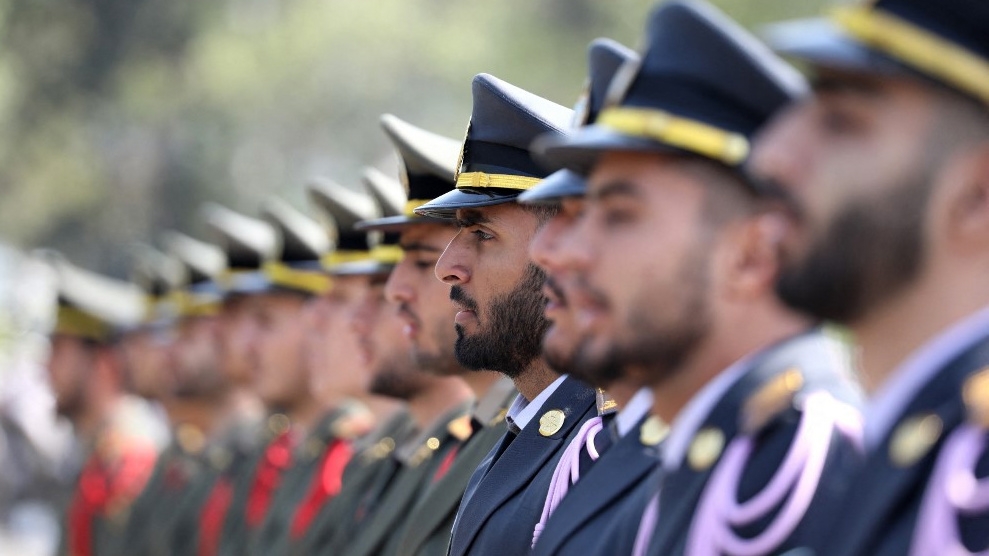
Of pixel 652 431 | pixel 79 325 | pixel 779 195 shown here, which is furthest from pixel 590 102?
pixel 79 325

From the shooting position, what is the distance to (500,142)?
4.17 meters

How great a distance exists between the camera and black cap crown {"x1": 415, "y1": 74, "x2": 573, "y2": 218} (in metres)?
4.14

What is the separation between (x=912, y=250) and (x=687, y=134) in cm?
55

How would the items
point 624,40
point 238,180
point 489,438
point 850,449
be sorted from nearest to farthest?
point 850,449
point 489,438
point 624,40
point 238,180

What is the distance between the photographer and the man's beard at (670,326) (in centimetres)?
250

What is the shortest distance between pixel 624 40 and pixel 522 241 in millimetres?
14572

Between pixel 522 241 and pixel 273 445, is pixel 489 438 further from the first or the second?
pixel 273 445

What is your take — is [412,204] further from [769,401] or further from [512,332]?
[769,401]

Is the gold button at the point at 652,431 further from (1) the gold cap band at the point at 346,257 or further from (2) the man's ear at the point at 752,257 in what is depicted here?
(1) the gold cap band at the point at 346,257

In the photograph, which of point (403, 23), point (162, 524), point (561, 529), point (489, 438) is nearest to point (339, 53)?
point (403, 23)

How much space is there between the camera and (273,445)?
8.41 metres

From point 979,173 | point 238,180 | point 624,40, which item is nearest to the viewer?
point 979,173

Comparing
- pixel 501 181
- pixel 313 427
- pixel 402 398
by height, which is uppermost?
pixel 501 181

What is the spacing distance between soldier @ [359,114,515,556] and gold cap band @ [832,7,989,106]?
109 inches
